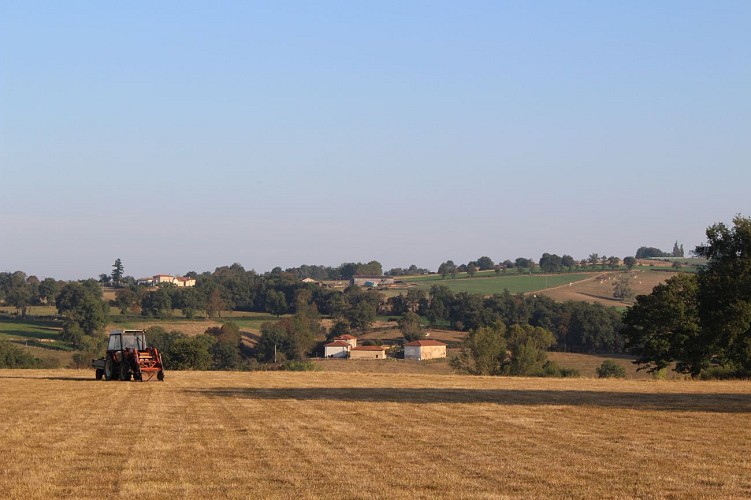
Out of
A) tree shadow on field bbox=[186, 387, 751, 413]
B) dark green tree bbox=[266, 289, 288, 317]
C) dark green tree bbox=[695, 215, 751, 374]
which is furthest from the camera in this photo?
dark green tree bbox=[266, 289, 288, 317]

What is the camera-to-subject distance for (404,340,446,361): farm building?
107375 millimetres

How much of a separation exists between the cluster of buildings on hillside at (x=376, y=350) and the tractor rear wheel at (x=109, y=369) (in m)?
68.7

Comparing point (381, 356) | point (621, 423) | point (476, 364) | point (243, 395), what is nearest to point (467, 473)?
point (621, 423)

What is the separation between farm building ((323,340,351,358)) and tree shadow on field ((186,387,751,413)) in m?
80.3

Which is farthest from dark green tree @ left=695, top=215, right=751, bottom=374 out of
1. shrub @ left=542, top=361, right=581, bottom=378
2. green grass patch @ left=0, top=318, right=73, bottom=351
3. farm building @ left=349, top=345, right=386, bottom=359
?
green grass patch @ left=0, top=318, right=73, bottom=351

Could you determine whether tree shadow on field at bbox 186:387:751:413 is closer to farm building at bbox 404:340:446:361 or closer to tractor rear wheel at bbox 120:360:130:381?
tractor rear wheel at bbox 120:360:130:381

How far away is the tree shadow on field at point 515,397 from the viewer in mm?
26078

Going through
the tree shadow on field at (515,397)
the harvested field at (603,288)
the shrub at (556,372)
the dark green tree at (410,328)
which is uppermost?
the harvested field at (603,288)

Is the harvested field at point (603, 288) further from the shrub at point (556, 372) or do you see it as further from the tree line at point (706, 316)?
the tree line at point (706, 316)

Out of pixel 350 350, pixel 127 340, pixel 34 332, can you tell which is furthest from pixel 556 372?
pixel 34 332

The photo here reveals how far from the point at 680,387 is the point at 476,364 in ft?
142

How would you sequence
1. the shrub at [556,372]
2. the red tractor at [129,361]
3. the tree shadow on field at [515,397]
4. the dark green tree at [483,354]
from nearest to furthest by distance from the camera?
the tree shadow on field at [515,397], the red tractor at [129,361], the shrub at [556,372], the dark green tree at [483,354]

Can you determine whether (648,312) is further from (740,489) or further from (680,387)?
(740,489)

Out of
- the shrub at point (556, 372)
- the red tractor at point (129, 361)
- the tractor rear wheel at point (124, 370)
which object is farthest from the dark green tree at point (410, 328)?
the tractor rear wheel at point (124, 370)
